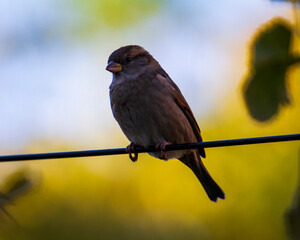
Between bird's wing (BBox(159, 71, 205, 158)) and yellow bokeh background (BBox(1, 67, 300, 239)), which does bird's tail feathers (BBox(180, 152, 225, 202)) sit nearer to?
bird's wing (BBox(159, 71, 205, 158))

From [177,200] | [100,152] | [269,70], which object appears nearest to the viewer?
[269,70]

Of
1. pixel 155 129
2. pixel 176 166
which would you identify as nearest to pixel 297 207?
pixel 155 129

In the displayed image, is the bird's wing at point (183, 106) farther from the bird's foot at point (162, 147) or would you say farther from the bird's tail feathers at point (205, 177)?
the bird's foot at point (162, 147)

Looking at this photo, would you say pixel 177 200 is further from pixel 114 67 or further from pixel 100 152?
pixel 100 152

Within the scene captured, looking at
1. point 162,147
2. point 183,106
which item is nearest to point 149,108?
point 162,147

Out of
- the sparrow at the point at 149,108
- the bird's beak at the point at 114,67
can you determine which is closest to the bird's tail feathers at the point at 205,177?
the sparrow at the point at 149,108

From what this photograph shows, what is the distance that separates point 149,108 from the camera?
4.28 m

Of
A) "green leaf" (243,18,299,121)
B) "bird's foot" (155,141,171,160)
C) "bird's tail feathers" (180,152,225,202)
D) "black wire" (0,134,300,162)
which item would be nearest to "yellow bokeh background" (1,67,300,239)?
"bird's tail feathers" (180,152,225,202)

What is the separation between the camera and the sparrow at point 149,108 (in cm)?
429

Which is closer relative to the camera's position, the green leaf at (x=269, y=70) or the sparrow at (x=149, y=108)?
the green leaf at (x=269, y=70)

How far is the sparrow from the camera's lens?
14.1 ft

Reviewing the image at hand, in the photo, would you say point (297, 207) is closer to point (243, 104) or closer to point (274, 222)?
point (243, 104)

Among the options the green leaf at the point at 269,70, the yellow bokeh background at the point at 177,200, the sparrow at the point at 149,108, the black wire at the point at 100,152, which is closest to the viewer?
the green leaf at the point at 269,70


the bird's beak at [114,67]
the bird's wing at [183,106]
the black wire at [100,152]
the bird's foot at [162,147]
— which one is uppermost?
the bird's beak at [114,67]
